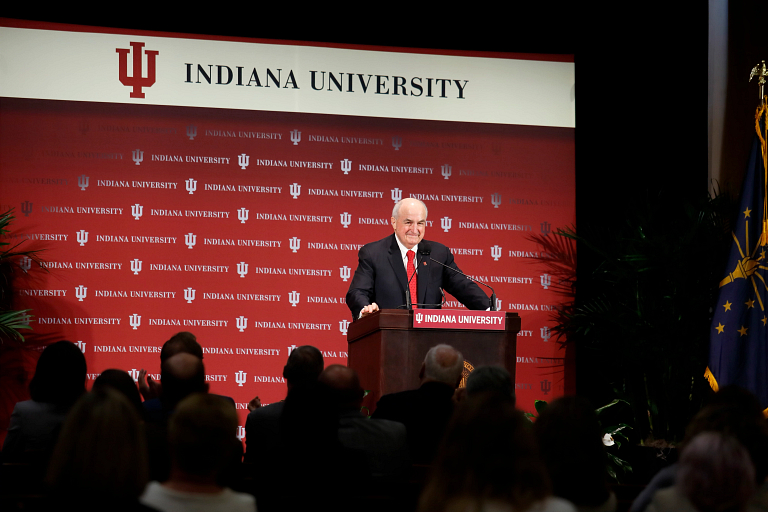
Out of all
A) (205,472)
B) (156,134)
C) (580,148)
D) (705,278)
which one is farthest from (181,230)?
(205,472)

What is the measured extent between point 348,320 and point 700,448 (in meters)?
5.44

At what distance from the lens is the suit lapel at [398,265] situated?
5.71m

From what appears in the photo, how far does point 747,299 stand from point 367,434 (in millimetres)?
3934

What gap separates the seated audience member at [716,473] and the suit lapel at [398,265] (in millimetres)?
3837

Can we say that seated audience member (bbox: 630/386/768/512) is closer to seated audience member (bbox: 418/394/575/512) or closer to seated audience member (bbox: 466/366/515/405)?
seated audience member (bbox: 418/394/575/512)

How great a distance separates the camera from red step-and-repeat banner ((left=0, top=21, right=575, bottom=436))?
690cm

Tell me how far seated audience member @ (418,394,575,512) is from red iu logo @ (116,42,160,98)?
236 inches

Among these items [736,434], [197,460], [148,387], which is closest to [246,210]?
[148,387]

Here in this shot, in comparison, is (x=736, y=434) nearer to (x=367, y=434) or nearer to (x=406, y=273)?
(x=367, y=434)

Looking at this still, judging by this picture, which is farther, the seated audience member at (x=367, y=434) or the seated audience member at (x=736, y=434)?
the seated audience member at (x=367, y=434)

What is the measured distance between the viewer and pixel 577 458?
2166mm

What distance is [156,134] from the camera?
710 centimetres

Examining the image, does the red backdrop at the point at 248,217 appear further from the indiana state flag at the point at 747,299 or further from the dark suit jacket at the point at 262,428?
the dark suit jacket at the point at 262,428

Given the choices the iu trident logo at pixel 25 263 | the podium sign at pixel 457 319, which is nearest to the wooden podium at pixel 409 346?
the podium sign at pixel 457 319
